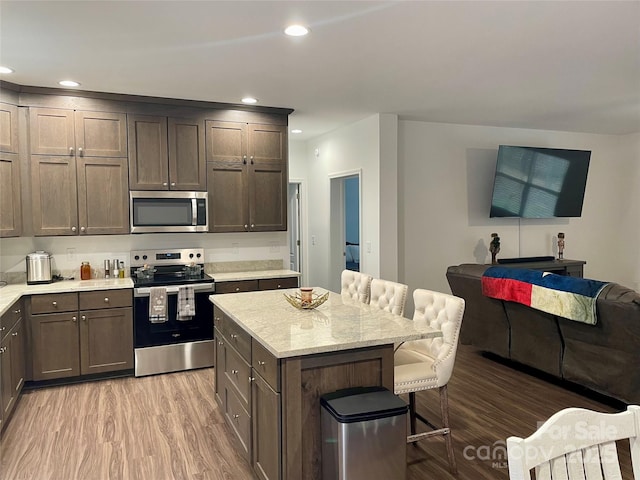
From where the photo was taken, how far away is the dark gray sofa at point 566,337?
10.7 ft

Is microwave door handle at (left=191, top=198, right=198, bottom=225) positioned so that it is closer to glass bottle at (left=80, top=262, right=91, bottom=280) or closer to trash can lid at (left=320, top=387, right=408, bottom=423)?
glass bottle at (left=80, top=262, right=91, bottom=280)

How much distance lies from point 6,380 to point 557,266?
6.11 m

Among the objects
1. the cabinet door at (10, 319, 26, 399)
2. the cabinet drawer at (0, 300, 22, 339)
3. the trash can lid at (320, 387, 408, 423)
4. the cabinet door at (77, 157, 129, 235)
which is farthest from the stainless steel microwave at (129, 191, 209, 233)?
the trash can lid at (320, 387, 408, 423)

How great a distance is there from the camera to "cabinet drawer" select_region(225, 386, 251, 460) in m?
2.73

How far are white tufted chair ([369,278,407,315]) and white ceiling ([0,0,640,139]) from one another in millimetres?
1654

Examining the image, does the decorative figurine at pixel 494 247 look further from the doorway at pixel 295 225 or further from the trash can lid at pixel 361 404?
the trash can lid at pixel 361 404

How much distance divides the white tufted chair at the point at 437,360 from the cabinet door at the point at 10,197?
3.49m

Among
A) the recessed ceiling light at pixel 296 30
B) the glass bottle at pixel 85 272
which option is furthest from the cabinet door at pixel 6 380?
the recessed ceiling light at pixel 296 30

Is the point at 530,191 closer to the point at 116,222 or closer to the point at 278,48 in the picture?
the point at 278,48

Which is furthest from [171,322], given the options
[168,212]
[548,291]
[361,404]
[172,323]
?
[548,291]

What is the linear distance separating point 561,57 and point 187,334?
398cm

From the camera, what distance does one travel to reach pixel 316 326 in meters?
2.59

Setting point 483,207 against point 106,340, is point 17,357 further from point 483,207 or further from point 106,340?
point 483,207

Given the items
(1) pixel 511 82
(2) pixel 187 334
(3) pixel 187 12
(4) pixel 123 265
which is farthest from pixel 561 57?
(4) pixel 123 265
